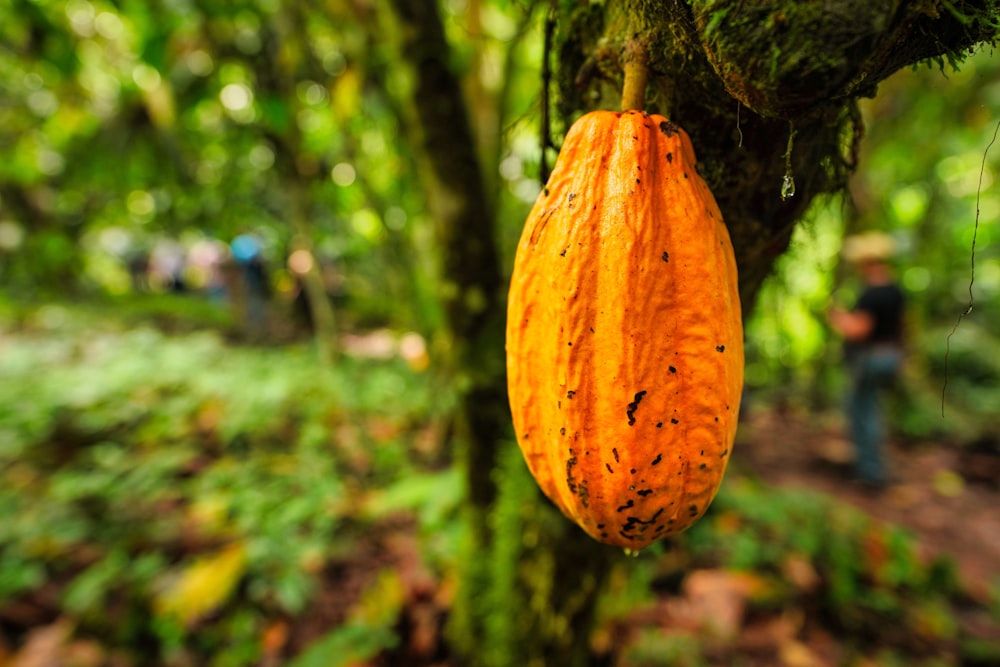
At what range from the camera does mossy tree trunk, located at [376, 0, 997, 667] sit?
0.34 meters

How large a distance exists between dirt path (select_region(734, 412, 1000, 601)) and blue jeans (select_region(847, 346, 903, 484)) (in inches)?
6.0

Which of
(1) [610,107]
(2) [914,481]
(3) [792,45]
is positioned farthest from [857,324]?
(3) [792,45]

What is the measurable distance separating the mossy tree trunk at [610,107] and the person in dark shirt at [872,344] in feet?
9.28

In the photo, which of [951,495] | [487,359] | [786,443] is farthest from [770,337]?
[487,359]

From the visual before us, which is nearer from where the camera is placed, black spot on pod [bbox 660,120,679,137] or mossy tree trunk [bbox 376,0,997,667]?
mossy tree trunk [bbox 376,0,997,667]

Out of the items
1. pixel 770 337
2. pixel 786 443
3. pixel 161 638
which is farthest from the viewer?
pixel 770 337

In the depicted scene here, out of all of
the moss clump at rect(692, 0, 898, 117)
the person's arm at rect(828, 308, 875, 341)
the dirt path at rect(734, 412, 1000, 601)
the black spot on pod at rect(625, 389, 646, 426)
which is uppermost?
the moss clump at rect(692, 0, 898, 117)

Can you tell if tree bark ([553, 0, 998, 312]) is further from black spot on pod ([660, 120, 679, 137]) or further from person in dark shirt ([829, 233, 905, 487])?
person in dark shirt ([829, 233, 905, 487])

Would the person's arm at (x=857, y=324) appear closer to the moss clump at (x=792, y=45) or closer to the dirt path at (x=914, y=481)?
the dirt path at (x=914, y=481)

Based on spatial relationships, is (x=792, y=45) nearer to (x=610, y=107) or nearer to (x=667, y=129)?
(x=667, y=129)

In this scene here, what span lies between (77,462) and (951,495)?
537 cm

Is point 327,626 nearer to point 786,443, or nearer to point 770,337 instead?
point 786,443

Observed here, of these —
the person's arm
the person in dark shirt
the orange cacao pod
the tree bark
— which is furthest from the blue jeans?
the orange cacao pod

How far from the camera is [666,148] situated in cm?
47
